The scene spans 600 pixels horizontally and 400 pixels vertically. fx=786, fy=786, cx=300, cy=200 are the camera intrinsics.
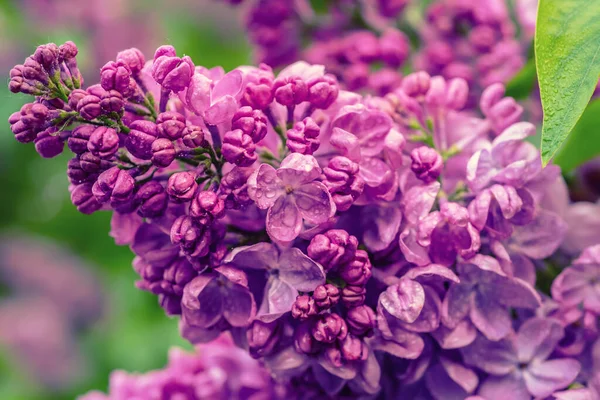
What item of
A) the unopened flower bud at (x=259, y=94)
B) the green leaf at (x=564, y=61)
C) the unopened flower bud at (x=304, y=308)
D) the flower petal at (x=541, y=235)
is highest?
the green leaf at (x=564, y=61)

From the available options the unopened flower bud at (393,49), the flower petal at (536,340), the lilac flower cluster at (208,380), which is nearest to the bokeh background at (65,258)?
the lilac flower cluster at (208,380)

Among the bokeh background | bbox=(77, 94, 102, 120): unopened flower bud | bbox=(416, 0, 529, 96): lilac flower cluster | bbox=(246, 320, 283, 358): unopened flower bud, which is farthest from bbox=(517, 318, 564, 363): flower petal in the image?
the bokeh background

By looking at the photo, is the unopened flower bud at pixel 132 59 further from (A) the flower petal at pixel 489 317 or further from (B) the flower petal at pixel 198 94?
(A) the flower petal at pixel 489 317

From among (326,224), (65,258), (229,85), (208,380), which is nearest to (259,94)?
(229,85)

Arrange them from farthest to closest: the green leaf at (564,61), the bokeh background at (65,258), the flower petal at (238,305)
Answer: the bokeh background at (65,258) < the flower petal at (238,305) < the green leaf at (564,61)

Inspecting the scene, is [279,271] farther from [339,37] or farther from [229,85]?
[339,37]

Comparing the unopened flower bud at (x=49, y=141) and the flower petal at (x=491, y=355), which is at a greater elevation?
the unopened flower bud at (x=49, y=141)

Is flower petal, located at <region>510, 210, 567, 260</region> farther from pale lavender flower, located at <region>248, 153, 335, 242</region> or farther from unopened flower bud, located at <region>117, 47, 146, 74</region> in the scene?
unopened flower bud, located at <region>117, 47, 146, 74</region>
